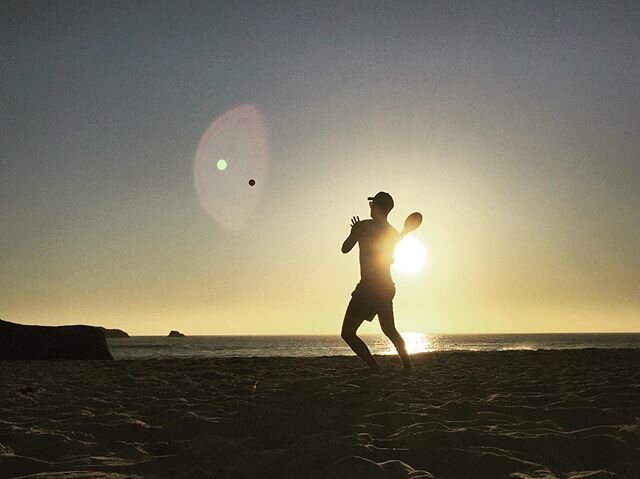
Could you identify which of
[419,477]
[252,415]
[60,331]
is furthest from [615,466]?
[60,331]

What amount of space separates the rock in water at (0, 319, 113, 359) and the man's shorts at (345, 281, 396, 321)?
546 inches

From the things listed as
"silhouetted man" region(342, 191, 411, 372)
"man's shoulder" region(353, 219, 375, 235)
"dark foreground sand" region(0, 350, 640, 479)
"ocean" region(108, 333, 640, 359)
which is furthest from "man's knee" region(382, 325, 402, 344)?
"ocean" region(108, 333, 640, 359)

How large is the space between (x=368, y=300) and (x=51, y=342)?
14724mm

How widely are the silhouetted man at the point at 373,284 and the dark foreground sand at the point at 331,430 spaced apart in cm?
124

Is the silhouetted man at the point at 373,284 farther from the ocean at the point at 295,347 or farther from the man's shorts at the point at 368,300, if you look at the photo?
the ocean at the point at 295,347

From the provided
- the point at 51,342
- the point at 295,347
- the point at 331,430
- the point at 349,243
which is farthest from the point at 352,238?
the point at 295,347

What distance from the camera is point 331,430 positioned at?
394cm

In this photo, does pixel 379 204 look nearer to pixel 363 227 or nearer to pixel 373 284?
pixel 363 227

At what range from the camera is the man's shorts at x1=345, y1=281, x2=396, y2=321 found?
7891 mm

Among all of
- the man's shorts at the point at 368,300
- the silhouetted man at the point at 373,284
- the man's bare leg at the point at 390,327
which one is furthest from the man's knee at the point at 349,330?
the man's bare leg at the point at 390,327

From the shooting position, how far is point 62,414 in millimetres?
4863

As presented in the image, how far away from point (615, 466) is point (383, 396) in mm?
2810

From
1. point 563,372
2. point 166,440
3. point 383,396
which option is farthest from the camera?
point 563,372

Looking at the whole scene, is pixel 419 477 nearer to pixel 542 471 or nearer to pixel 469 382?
pixel 542 471
